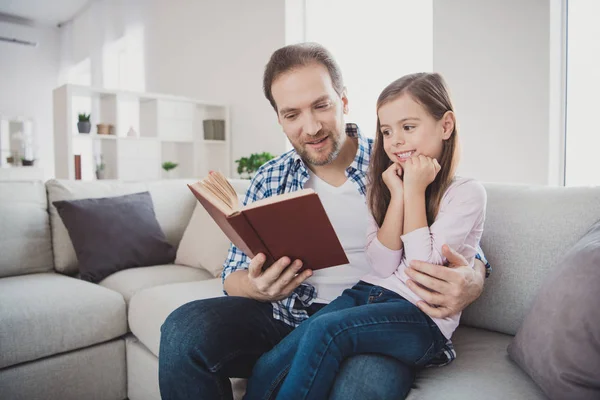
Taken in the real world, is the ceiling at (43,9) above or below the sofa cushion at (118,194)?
above

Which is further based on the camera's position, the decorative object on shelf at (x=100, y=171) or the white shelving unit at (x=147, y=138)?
the decorative object on shelf at (x=100, y=171)

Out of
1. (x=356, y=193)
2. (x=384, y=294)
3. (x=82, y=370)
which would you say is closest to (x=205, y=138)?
(x=82, y=370)

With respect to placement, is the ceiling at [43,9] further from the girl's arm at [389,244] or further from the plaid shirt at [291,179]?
the girl's arm at [389,244]

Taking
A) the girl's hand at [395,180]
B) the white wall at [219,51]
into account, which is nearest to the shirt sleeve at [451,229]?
the girl's hand at [395,180]

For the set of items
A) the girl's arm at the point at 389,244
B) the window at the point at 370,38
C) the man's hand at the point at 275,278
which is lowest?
the man's hand at the point at 275,278

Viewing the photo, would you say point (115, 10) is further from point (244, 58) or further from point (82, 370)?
point (82, 370)

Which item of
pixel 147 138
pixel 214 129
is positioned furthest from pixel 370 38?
pixel 147 138

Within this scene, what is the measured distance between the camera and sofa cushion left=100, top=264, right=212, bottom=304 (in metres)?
1.92

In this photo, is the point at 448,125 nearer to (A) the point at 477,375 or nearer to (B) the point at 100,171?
(A) the point at 477,375

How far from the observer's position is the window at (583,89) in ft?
7.68

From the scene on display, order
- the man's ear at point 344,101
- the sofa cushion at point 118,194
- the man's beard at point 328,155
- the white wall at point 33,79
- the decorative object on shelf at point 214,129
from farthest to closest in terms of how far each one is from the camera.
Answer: the white wall at point 33,79, the decorative object on shelf at point 214,129, the sofa cushion at point 118,194, the man's ear at point 344,101, the man's beard at point 328,155

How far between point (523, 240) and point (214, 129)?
3.51 meters

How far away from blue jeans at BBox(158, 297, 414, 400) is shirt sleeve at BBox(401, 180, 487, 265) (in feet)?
0.80

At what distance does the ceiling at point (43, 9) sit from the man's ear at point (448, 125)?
726cm
